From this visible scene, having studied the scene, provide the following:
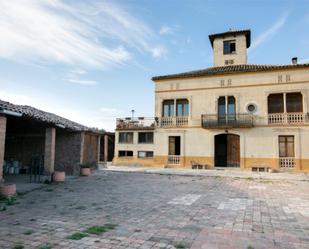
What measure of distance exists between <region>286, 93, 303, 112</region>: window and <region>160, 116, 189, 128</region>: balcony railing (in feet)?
26.0

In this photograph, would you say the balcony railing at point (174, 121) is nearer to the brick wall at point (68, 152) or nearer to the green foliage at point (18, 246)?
the brick wall at point (68, 152)

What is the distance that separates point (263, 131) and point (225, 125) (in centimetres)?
284

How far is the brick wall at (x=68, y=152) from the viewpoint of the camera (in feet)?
47.9

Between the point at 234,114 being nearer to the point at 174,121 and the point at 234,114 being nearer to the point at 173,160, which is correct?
the point at 174,121

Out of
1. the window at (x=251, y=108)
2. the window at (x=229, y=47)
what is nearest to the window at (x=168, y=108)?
the window at (x=251, y=108)

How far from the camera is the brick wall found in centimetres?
1461

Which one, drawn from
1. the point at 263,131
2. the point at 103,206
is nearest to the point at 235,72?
the point at 263,131

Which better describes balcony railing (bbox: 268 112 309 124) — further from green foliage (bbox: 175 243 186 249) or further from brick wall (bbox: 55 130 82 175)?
green foliage (bbox: 175 243 186 249)

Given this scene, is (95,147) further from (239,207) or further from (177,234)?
(177,234)

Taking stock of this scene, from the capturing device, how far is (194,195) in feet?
29.0

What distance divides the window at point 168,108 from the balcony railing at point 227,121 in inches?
121

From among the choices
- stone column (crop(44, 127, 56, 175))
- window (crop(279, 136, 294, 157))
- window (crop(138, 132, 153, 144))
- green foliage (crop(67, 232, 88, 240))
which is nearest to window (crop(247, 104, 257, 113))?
window (crop(279, 136, 294, 157))

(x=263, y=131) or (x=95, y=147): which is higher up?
(x=263, y=131)

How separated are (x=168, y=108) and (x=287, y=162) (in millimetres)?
10349
